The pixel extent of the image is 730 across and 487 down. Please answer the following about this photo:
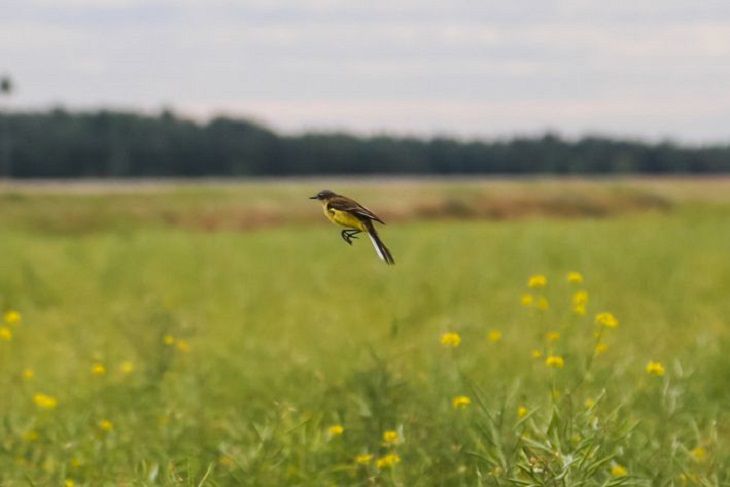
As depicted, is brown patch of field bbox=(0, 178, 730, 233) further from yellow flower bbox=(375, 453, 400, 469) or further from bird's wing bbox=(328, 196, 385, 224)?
bird's wing bbox=(328, 196, 385, 224)

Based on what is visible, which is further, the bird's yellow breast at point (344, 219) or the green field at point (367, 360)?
the green field at point (367, 360)

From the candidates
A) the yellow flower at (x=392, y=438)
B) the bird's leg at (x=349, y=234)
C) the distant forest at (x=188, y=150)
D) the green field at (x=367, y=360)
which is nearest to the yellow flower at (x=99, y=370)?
the green field at (x=367, y=360)

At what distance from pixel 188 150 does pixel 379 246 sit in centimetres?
6888

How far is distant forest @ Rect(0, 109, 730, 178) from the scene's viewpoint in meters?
65.7

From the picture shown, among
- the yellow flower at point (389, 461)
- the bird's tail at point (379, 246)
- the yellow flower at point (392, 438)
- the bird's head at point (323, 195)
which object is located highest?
the bird's head at point (323, 195)

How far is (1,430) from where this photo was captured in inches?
214

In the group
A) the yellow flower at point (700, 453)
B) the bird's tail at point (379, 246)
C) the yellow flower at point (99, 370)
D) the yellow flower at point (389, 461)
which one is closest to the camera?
the bird's tail at point (379, 246)

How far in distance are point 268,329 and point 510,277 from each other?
5.83 metres

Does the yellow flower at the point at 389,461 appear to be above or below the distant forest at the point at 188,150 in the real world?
below

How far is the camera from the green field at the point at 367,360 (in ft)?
14.6

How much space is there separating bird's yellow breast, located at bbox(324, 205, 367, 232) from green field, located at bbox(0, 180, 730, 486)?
3.73ft

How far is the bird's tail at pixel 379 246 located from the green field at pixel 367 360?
1164 mm

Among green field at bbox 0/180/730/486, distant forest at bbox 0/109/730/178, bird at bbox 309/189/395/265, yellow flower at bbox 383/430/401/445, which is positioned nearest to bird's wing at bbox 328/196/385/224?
bird at bbox 309/189/395/265

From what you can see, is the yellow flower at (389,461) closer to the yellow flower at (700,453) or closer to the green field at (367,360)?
the green field at (367,360)
